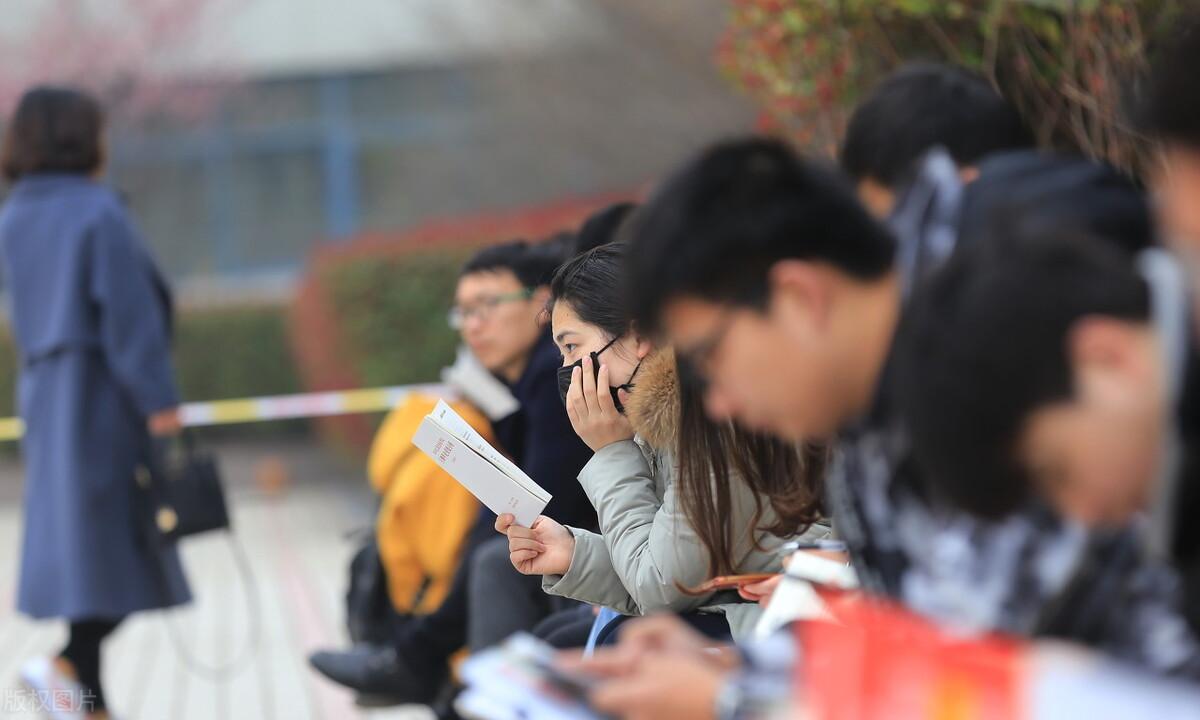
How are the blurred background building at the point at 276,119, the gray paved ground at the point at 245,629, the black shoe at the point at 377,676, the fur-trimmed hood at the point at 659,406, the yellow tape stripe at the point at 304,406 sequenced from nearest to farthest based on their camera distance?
the fur-trimmed hood at the point at 659,406, the black shoe at the point at 377,676, the gray paved ground at the point at 245,629, the yellow tape stripe at the point at 304,406, the blurred background building at the point at 276,119

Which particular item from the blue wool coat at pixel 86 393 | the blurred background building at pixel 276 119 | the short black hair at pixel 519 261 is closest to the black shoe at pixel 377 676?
the blue wool coat at pixel 86 393

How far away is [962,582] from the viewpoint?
1610 mm

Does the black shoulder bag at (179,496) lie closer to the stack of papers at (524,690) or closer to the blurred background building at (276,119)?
the stack of papers at (524,690)

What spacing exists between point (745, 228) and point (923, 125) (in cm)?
101

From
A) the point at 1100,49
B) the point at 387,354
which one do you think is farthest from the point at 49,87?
the point at 387,354

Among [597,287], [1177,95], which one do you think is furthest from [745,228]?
[597,287]

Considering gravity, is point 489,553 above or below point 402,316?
above

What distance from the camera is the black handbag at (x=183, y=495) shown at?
15.0ft

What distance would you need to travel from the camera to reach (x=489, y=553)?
3.63m

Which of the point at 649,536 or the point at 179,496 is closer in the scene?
the point at 649,536

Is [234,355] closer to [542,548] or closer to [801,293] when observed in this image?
[542,548]

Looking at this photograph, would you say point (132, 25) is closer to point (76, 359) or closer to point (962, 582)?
point (76, 359)

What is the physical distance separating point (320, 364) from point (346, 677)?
21.9 feet

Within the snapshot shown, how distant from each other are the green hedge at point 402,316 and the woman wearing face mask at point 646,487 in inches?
223
